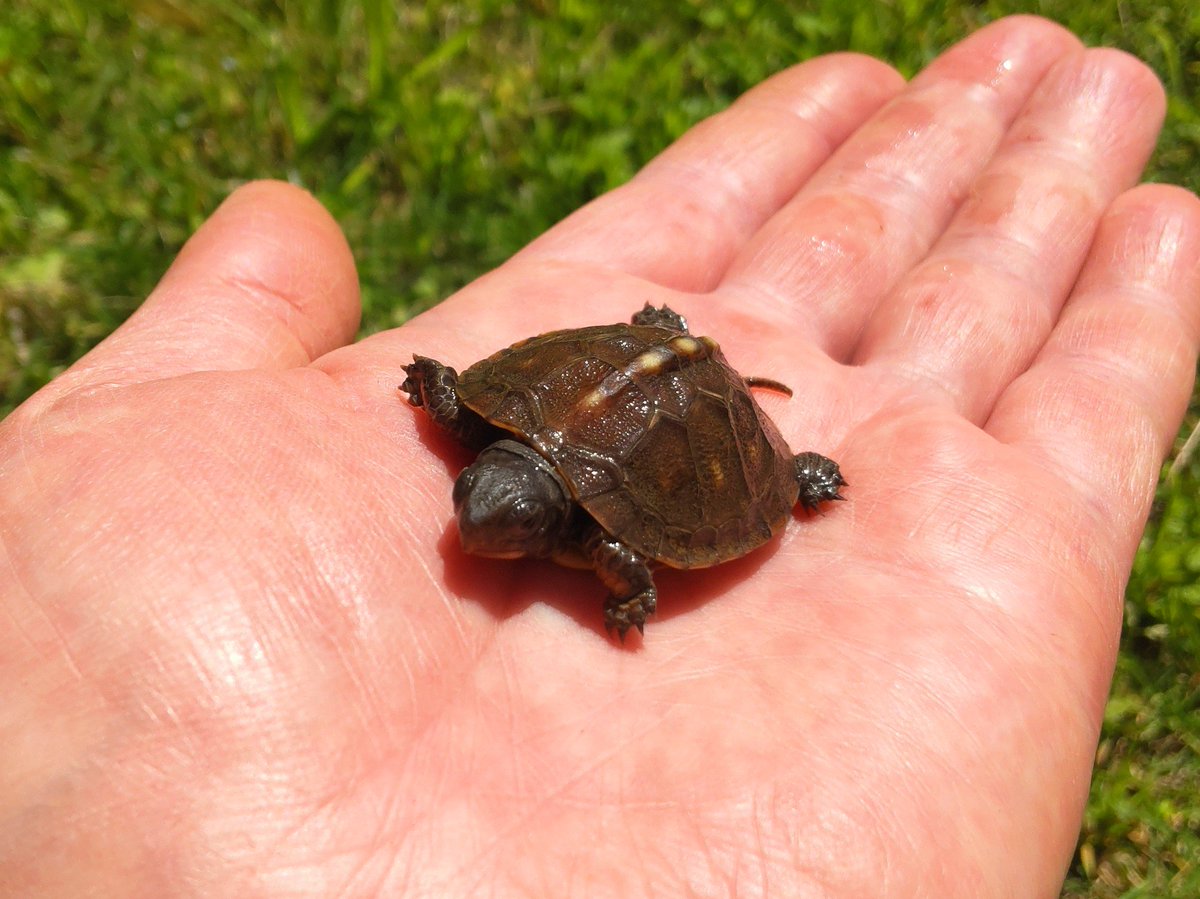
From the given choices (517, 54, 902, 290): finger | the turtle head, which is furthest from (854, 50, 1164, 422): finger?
the turtle head

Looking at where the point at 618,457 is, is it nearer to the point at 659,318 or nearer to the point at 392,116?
the point at 659,318

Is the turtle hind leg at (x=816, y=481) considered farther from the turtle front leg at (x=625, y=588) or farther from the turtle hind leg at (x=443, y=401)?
the turtle hind leg at (x=443, y=401)

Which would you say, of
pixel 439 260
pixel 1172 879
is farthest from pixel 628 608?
pixel 439 260

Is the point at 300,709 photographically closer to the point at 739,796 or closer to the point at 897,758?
the point at 739,796

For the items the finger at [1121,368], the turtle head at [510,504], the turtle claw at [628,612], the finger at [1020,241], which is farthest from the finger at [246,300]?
the finger at [1121,368]

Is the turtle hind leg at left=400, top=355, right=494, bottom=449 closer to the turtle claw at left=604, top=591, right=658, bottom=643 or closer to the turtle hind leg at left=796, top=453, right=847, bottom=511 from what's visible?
the turtle claw at left=604, top=591, right=658, bottom=643

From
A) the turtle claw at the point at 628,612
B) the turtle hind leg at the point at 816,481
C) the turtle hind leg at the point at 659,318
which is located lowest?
the turtle hind leg at the point at 816,481
